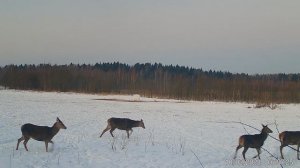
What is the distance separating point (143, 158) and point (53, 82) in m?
96.3

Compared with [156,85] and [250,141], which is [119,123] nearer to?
[250,141]

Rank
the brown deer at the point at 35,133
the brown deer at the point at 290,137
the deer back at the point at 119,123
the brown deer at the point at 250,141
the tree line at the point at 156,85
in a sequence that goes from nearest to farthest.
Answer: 1. the brown deer at the point at 250,141
2. the brown deer at the point at 290,137
3. the brown deer at the point at 35,133
4. the deer back at the point at 119,123
5. the tree line at the point at 156,85

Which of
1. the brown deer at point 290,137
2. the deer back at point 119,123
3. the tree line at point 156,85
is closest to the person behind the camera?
the brown deer at point 290,137

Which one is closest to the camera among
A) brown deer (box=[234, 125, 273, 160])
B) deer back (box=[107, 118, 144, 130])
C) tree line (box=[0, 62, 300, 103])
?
brown deer (box=[234, 125, 273, 160])

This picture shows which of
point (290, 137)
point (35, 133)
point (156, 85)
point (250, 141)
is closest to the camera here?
point (250, 141)

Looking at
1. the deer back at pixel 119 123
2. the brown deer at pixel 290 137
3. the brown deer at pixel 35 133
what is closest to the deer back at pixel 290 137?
the brown deer at pixel 290 137

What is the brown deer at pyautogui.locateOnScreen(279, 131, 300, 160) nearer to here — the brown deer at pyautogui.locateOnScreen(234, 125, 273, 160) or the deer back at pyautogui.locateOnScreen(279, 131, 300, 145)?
the deer back at pyautogui.locateOnScreen(279, 131, 300, 145)

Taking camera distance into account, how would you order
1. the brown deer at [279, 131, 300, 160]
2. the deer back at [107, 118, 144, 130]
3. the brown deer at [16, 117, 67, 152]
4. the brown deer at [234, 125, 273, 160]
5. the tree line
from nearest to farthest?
1. the brown deer at [234, 125, 273, 160]
2. the brown deer at [279, 131, 300, 160]
3. the brown deer at [16, 117, 67, 152]
4. the deer back at [107, 118, 144, 130]
5. the tree line

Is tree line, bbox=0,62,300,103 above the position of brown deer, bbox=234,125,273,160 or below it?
above

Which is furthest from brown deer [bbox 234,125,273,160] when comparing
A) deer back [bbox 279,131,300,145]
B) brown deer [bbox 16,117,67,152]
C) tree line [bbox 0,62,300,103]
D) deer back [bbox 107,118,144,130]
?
tree line [bbox 0,62,300,103]

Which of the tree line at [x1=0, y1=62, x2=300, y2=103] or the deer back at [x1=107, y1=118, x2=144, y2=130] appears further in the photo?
the tree line at [x1=0, y1=62, x2=300, y2=103]

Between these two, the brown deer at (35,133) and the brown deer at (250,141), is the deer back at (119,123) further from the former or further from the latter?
the brown deer at (250,141)

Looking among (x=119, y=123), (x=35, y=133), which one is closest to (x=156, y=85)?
(x=119, y=123)

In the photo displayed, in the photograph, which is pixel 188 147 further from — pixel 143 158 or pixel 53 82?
pixel 53 82
